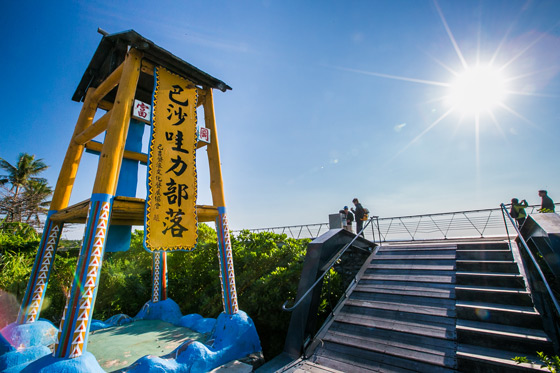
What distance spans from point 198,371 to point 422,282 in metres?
4.64

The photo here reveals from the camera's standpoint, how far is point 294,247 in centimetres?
704

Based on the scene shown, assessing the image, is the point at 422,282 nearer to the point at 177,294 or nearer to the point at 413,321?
the point at 413,321

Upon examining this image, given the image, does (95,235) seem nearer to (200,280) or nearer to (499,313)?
(200,280)

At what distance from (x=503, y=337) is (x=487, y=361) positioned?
515mm

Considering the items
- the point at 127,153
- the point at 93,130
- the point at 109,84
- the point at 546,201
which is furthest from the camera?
the point at 546,201

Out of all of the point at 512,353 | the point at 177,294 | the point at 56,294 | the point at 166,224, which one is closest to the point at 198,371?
the point at 166,224

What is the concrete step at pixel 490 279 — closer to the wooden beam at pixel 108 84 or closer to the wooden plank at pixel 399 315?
the wooden plank at pixel 399 315

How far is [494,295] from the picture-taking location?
13.8 feet

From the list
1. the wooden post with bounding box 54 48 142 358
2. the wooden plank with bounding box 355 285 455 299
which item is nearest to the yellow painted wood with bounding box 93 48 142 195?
the wooden post with bounding box 54 48 142 358

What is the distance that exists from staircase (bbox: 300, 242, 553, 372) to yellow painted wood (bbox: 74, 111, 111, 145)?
5.68m

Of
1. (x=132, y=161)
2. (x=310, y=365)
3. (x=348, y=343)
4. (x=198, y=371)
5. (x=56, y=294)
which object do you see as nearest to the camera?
(x=198, y=371)

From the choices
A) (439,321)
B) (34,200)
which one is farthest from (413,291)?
(34,200)

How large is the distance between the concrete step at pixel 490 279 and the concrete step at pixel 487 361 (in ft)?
5.11

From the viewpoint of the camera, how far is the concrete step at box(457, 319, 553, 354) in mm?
3219
